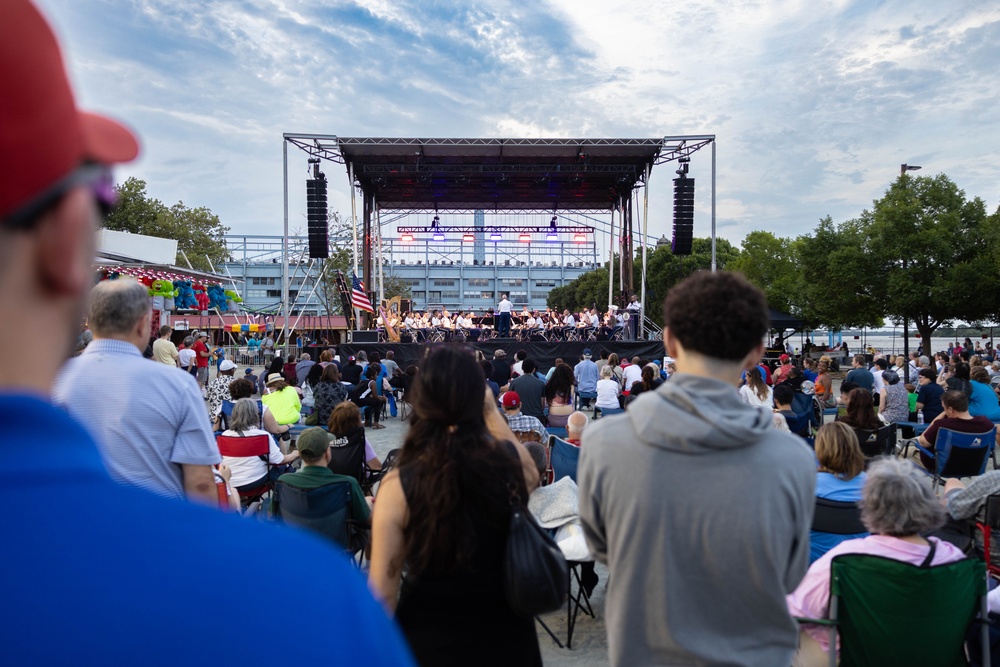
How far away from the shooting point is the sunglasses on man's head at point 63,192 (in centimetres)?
49

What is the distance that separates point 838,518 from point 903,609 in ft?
3.32

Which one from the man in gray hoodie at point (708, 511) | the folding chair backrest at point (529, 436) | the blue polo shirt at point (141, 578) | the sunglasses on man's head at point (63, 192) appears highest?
the sunglasses on man's head at point (63, 192)

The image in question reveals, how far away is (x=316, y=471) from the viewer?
4.21 m

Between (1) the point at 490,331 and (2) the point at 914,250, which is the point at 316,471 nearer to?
(1) the point at 490,331

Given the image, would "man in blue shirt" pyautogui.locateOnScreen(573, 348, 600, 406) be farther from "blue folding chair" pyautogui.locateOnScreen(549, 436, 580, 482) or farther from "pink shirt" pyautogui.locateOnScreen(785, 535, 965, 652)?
"pink shirt" pyautogui.locateOnScreen(785, 535, 965, 652)

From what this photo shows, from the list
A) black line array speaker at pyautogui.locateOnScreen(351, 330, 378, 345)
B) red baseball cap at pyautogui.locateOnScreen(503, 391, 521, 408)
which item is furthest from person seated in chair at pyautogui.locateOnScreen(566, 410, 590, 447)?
black line array speaker at pyautogui.locateOnScreen(351, 330, 378, 345)

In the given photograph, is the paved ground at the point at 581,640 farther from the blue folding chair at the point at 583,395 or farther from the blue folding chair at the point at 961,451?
the blue folding chair at the point at 583,395

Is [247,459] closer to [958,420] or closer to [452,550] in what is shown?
[452,550]

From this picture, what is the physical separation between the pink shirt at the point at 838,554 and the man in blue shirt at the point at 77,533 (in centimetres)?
271

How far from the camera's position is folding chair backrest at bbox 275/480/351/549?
4.11m

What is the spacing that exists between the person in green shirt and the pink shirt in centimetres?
259

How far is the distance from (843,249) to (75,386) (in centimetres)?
2570

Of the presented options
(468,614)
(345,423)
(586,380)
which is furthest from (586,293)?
(468,614)

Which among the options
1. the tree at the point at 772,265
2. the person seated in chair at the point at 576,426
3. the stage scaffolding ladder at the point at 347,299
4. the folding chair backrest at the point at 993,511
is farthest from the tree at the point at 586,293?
the folding chair backrest at the point at 993,511
